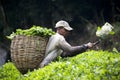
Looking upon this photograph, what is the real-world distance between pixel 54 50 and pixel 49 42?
0.20 meters

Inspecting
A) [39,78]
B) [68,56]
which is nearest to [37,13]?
[68,56]

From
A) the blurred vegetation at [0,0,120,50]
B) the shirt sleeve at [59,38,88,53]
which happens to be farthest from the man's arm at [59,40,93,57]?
the blurred vegetation at [0,0,120,50]

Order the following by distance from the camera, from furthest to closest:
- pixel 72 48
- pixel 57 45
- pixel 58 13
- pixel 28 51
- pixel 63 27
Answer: pixel 58 13
pixel 63 27
pixel 57 45
pixel 72 48
pixel 28 51

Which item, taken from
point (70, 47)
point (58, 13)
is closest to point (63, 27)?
point (70, 47)

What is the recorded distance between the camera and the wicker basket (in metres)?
7.94

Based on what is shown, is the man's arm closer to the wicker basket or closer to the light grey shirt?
the light grey shirt

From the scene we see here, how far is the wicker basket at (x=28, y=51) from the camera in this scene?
313 inches

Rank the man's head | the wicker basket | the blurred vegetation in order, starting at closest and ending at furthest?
the wicker basket
the man's head
the blurred vegetation

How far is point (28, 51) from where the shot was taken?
7938 millimetres

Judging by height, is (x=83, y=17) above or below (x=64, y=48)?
above

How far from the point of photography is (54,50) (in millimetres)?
8219

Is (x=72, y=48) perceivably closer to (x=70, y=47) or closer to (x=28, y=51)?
(x=70, y=47)

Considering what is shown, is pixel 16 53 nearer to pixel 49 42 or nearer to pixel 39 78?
pixel 49 42

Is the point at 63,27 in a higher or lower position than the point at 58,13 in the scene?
lower
